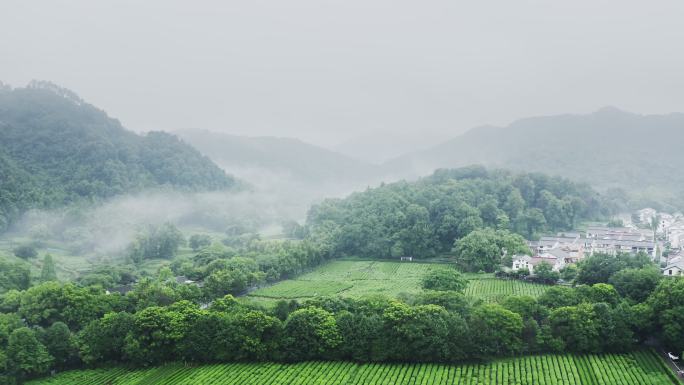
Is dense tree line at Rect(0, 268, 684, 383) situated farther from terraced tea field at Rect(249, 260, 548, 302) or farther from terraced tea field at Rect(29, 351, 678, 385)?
terraced tea field at Rect(249, 260, 548, 302)

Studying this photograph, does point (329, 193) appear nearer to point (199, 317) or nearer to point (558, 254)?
point (558, 254)

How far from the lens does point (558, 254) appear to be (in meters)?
55.8

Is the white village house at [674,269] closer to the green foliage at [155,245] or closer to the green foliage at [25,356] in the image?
the green foliage at [25,356]

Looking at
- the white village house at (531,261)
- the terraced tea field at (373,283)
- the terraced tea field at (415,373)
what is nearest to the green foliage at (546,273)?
the terraced tea field at (373,283)

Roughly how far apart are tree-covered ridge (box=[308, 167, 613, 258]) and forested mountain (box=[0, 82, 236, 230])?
1546 inches

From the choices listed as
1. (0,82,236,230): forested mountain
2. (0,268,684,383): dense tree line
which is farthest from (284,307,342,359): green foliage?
(0,82,236,230): forested mountain

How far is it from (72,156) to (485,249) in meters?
79.7

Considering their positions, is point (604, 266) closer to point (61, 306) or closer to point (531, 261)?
point (531, 261)

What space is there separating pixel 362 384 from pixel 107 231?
6075 cm

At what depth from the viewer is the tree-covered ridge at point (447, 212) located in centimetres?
6631

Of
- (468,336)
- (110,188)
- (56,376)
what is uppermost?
(110,188)

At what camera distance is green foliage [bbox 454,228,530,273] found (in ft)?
179

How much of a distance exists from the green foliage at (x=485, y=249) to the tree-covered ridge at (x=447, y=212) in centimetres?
678

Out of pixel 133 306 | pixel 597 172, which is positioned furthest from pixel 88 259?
pixel 597 172
